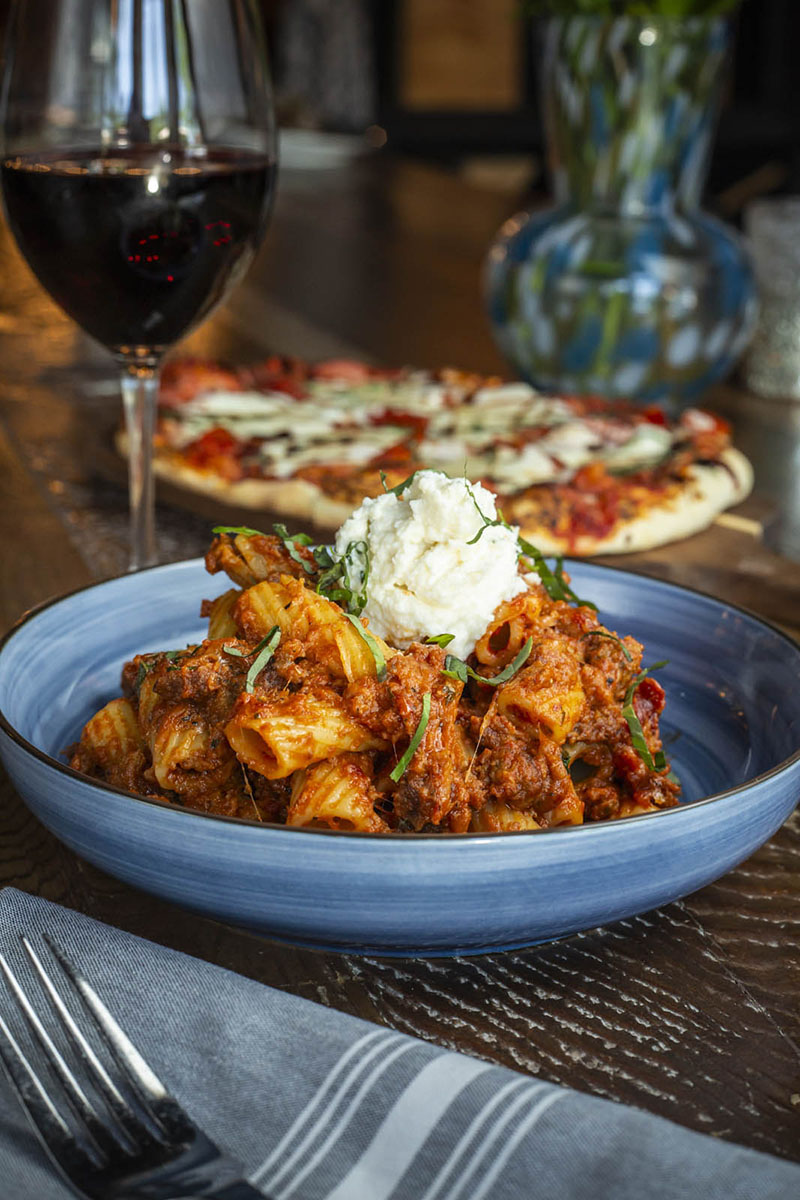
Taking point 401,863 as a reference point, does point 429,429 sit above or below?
below

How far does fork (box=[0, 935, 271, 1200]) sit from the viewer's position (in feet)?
1.83

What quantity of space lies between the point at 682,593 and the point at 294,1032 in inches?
22.1

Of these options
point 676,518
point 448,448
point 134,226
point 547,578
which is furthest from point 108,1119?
point 448,448

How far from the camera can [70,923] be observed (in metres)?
0.78

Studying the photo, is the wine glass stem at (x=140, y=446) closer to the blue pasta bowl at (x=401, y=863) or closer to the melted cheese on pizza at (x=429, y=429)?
the blue pasta bowl at (x=401, y=863)

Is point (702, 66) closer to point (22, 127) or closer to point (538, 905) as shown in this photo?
point (22, 127)

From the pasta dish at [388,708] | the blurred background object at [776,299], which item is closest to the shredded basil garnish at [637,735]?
the pasta dish at [388,708]

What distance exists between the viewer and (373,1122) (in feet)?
2.05

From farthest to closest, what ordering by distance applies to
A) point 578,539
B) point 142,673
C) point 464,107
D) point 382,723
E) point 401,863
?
point 464,107 → point 578,539 → point 142,673 → point 382,723 → point 401,863

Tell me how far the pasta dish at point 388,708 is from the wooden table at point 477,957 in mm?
81

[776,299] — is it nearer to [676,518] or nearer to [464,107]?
[676,518]

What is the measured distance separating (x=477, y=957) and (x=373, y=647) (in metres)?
0.20

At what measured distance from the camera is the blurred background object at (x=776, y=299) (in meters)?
2.47

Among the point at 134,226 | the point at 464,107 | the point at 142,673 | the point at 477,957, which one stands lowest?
the point at 464,107
